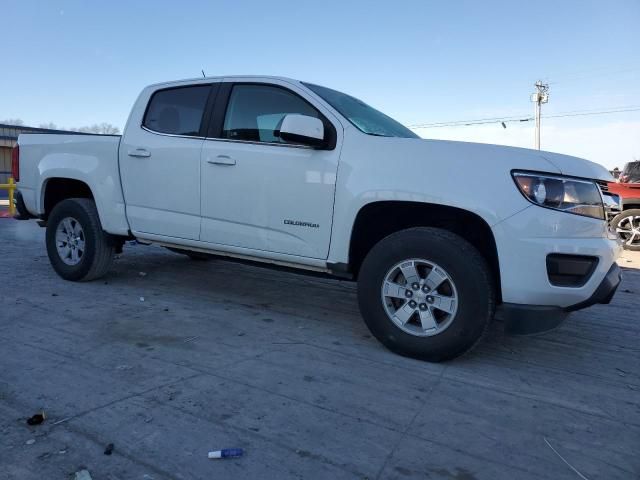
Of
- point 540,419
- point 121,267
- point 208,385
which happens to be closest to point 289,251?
point 208,385

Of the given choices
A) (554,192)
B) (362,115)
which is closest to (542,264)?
(554,192)

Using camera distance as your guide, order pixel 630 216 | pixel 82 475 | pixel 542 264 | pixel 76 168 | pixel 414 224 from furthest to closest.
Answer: pixel 630 216, pixel 76 168, pixel 414 224, pixel 542 264, pixel 82 475

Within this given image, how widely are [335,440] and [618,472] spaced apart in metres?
1.19

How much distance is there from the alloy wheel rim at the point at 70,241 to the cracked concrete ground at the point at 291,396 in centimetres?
70

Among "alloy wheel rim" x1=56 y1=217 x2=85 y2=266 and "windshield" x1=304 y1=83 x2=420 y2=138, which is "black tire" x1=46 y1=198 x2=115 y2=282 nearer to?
"alloy wheel rim" x1=56 y1=217 x2=85 y2=266

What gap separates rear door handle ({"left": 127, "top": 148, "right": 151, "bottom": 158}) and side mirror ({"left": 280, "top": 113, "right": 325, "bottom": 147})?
1566 mm

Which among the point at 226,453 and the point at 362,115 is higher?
the point at 362,115

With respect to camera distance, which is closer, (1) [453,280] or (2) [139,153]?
(1) [453,280]

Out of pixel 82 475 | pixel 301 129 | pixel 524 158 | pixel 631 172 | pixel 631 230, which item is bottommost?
pixel 82 475

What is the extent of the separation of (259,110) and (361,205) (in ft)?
4.24

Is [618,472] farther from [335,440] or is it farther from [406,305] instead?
[406,305]

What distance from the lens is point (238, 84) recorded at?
414 centimetres

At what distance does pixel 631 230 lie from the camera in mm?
9148

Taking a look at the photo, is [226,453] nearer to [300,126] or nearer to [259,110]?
[300,126]
